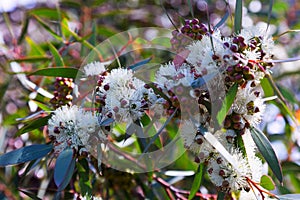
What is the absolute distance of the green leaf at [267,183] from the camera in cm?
130

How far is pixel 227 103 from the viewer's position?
1127 mm

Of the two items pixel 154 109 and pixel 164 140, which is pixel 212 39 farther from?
pixel 164 140

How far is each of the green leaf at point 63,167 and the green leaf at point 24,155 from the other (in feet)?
0.42

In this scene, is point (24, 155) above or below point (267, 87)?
below

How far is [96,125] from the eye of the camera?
126 cm

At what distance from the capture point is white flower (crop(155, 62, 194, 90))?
1.14m

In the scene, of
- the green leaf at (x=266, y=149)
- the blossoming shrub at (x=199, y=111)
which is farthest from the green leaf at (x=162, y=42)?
the green leaf at (x=266, y=149)

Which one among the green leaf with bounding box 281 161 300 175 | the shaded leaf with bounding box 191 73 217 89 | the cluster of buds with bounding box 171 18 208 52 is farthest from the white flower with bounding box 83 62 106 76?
the green leaf with bounding box 281 161 300 175

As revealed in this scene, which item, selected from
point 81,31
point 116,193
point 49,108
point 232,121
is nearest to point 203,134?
point 232,121

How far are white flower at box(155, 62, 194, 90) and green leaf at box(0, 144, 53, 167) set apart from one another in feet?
1.22

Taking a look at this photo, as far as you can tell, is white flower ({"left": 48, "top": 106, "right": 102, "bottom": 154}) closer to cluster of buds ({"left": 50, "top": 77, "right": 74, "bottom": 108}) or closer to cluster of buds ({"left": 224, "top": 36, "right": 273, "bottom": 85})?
cluster of buds ({"left": 50, "top": 77, "right": 74, "bottom": 108})

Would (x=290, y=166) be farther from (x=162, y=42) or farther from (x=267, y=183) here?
(x=162, y=42)

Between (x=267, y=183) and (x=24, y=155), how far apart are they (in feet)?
2.04

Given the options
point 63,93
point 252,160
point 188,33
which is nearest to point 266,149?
point 252,160
